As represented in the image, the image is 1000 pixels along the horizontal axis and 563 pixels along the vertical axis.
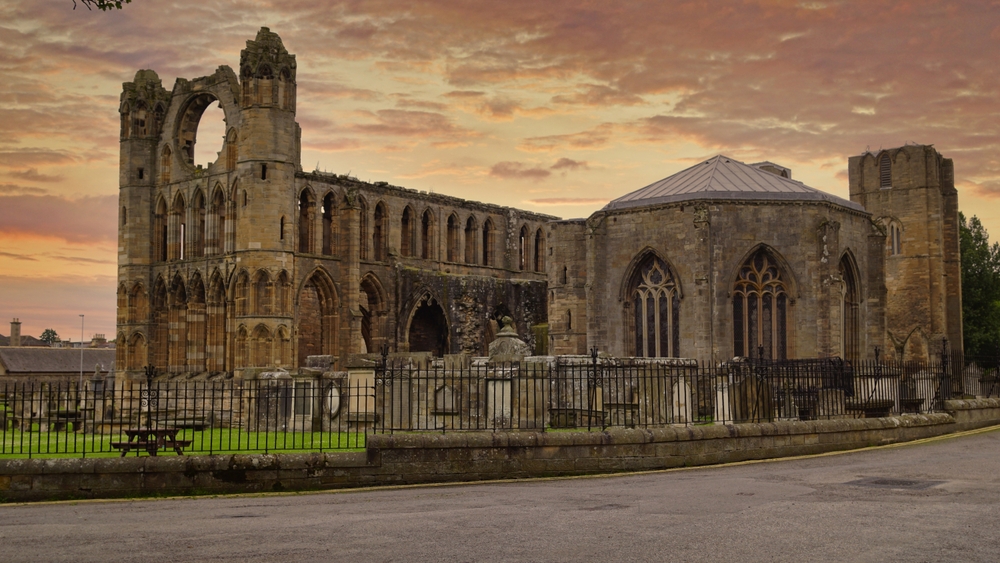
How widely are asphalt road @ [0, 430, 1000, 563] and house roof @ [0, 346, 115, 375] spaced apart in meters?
58.2

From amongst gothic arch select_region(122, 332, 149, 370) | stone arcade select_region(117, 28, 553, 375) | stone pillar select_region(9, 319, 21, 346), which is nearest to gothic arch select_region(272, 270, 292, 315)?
stone arcade select_region(117, 28, 553, 375)

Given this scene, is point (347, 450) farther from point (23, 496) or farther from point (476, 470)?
point (23, 496)

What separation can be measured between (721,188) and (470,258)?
72.4 ft

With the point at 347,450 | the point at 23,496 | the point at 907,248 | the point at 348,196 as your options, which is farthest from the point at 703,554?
the point at 907,248

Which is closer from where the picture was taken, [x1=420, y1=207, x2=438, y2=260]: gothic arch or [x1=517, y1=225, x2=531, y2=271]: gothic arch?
[x1=420, y1=207, x2=438, y2=260]: gothic arch

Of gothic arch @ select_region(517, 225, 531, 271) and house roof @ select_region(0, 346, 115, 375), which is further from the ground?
gothic arch @ select_region(517, 225, 531, 271)

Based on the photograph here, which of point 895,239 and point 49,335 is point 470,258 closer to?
point 895,239

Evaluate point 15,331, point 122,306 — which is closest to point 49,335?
point 15,331

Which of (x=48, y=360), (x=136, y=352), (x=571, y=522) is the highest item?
(x=136, y=352)

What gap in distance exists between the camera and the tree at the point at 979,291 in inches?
2298

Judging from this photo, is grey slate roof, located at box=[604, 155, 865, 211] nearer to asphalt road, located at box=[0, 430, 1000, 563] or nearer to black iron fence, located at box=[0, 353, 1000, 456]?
black iron fence, located at box=[0, 353, 1000, 456]

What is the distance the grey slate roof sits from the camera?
107ft

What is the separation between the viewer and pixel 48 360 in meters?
71.0

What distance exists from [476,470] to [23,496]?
6.67 m
